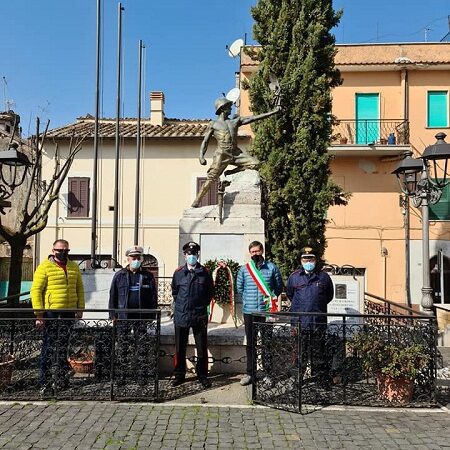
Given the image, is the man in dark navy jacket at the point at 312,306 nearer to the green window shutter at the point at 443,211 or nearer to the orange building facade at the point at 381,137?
the orange building facade at the point at 381,137

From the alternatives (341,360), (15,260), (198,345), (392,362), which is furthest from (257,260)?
(15,260)

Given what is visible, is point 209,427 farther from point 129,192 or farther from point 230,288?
point 129,192

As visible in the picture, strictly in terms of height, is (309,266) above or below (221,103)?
below

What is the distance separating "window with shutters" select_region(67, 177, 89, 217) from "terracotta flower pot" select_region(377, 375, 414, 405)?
56.9 feet

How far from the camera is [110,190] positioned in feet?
69.1

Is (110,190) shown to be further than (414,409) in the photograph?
Yes

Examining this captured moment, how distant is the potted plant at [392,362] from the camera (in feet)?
18.2

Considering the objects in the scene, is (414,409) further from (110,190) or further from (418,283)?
(110,190)

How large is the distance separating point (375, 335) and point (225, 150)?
13.8 feet

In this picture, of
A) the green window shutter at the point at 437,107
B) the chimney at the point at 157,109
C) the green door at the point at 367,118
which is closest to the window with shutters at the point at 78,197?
the chimney at the point at 157,109

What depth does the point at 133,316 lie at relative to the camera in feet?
19.8

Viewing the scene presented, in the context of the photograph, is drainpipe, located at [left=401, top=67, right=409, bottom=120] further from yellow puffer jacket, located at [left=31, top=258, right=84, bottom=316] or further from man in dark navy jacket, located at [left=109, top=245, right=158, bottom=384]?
yellow puffer jacket, located at [left=31, top=258, right=84, bottom=316]

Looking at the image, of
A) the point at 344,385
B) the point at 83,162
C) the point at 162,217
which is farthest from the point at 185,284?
the point at 83,162

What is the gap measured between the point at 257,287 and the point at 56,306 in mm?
2488
